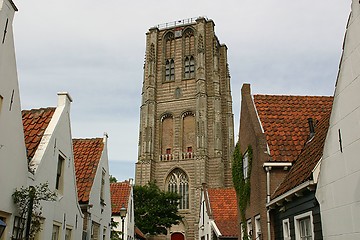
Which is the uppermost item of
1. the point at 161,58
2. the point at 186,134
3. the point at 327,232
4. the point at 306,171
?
the point at 161,58

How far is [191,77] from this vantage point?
64.0 m

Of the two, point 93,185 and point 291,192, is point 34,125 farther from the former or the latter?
point 291,192

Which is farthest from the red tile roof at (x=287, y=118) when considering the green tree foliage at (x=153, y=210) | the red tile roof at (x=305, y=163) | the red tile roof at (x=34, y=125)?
the green tree foliage at (x=153, y=210)

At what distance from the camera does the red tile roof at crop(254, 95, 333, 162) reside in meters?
12.4

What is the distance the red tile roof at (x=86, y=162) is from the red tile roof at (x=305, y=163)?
22.1 ft

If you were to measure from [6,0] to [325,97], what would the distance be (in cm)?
1196

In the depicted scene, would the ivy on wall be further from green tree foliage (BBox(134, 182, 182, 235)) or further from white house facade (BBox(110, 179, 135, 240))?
green tree foliage (BBox(134, 182, 182, 235))

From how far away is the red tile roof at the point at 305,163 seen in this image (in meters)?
9.16

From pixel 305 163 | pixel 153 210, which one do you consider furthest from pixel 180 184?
pixel 305 163

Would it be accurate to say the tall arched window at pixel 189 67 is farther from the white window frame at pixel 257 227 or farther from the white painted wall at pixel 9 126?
the white painted wall at pixel 9 126

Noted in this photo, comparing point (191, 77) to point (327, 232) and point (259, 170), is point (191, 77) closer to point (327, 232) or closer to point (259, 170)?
point (259, 170)

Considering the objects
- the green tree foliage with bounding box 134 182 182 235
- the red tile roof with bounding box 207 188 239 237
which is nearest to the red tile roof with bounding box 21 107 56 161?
the red tile roof with bounding box 207 188 239 237

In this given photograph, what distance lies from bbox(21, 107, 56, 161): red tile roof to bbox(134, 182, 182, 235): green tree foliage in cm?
2949

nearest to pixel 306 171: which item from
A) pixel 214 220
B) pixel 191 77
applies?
pixel 214 220
